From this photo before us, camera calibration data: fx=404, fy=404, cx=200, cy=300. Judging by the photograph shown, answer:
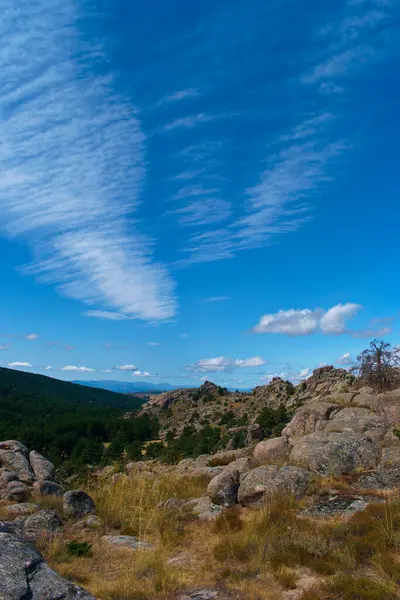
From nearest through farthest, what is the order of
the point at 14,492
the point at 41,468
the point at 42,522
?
the point at 42,522 → the point at 14,492 → the point at 41,468

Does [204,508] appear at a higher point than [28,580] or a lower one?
lower

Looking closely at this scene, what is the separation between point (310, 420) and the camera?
73.7 feet

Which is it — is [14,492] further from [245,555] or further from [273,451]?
[273,451]

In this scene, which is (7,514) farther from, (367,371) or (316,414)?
(367,371)

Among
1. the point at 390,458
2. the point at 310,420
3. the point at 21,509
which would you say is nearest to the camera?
the point at 21,509

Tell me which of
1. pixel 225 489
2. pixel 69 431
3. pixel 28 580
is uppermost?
pixel 28 580

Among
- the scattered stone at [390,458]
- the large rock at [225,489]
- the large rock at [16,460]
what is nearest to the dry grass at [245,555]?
the large rock at [225,489]

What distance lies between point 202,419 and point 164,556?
7495 cm

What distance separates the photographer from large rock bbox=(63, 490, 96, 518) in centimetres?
1106

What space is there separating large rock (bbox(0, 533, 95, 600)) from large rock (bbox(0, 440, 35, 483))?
1284cm

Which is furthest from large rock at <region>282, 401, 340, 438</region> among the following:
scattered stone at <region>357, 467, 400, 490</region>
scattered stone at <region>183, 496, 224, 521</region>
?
scattered stone at <region>183, 496, 224, 521</region>

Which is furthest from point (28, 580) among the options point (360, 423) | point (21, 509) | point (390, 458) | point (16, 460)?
point (360, 423)

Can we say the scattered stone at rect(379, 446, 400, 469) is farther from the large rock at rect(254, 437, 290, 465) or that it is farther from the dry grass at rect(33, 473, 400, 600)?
Result: the dry grass at rect(33, 473, 400, 600)

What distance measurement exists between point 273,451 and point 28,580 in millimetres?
14238
